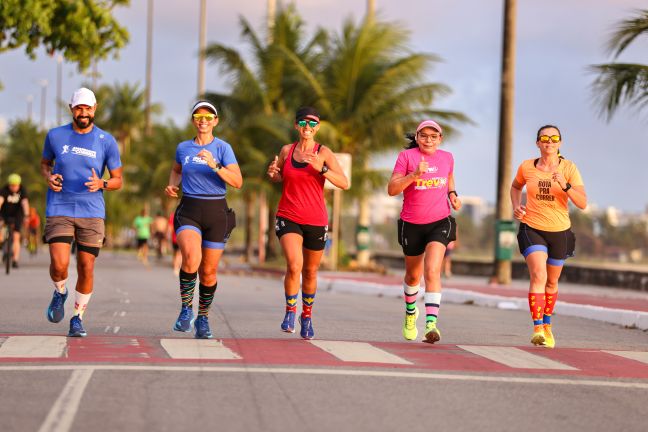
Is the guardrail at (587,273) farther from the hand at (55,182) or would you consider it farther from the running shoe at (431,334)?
the hand at (55,182)

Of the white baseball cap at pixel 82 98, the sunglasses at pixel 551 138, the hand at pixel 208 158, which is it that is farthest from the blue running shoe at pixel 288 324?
the sunglasses at pixel 551 138

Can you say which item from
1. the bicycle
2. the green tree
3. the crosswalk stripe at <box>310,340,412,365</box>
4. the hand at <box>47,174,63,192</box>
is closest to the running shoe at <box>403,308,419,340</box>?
the crosswalk stripe at <box>310,340,412,365</box>

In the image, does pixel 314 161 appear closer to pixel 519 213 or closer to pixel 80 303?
pixel 519 213

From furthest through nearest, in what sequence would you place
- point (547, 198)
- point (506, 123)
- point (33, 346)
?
point (506, 123)
point (547, 198)
point (33, 346)

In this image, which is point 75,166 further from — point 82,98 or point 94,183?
point 82,98

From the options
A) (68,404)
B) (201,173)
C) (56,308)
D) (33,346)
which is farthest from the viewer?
(56,308)

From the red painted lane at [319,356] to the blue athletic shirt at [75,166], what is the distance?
1160mm

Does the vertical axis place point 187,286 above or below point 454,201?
below

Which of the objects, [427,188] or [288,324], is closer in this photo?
[427,188]

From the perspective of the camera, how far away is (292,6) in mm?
42719

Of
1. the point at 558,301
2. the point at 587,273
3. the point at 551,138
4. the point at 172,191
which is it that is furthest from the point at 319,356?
the point at 587,273

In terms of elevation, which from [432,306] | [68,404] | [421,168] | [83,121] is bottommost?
[68,404]

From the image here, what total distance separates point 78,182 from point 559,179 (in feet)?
14.4

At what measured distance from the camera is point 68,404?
720 cm
